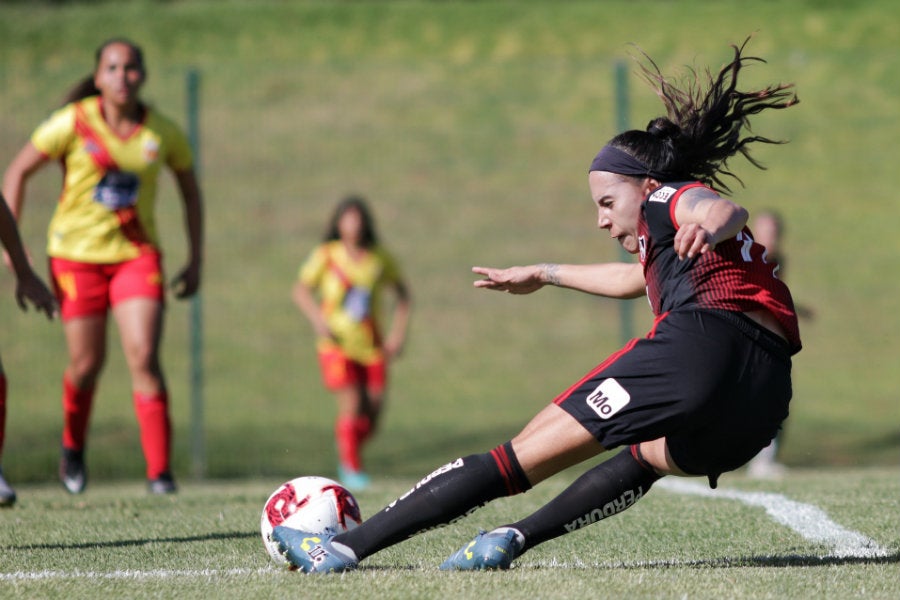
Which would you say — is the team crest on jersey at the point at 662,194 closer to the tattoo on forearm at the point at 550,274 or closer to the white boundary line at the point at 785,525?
the tattoo on forearm at the point at 550,274

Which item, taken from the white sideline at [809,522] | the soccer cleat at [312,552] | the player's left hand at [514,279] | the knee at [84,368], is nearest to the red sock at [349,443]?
the knee at [84,368]

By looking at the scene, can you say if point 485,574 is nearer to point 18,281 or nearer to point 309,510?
point 309,510

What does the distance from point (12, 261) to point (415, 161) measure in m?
13.3

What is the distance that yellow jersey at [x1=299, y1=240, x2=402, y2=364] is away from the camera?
10.3m

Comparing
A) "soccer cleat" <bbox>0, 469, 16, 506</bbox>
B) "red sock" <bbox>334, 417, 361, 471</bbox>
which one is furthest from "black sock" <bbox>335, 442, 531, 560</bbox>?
"red sock" <bbox>334, 417, 361, 471</bbox>

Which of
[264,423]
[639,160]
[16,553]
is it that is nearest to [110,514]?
[16,553]

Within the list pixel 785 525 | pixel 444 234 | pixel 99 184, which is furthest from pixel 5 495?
pixel 444 234

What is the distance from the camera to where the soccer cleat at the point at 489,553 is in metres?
4.01

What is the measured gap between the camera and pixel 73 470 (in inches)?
285

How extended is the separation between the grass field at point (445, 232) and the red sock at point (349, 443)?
0.41 metres

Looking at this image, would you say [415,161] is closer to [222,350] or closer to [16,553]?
[222,350]

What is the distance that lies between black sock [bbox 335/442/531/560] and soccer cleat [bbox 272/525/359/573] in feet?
0.20

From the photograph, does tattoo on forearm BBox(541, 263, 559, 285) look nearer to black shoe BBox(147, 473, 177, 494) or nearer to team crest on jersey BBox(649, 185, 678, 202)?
team crest on jersey BBox(649, 185, 678, 202)

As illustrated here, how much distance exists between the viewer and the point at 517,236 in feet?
57.3
